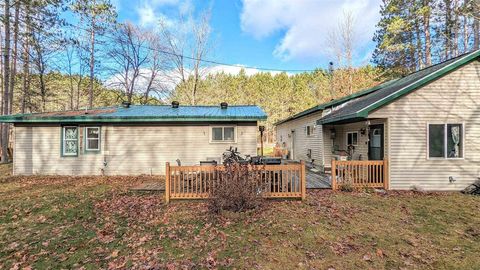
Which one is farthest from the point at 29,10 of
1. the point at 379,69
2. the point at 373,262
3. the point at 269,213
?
the point at 379,69

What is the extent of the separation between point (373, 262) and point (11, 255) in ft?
19.3

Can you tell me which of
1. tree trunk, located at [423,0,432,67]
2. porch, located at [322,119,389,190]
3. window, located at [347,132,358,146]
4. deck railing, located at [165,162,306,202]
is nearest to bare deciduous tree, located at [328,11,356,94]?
tree trunk, located at [423,0,432,67]

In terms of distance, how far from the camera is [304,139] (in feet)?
55.1

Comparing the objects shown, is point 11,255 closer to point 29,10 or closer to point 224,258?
point 224,258

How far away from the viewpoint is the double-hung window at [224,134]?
11930 mm

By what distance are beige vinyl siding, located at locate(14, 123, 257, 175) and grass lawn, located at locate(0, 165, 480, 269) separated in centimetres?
415

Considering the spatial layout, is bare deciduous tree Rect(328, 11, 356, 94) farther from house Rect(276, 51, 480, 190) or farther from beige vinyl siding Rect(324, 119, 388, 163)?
house Rect(276, 51, 480, 190)

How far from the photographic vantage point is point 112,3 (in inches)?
810

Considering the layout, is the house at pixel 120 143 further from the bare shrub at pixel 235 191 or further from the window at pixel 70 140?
the bare shrub at pixel 235 191

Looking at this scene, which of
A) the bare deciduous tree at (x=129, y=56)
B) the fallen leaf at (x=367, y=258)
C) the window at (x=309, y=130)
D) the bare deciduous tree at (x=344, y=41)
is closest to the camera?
the fallen leaf at (x=367, y=258)

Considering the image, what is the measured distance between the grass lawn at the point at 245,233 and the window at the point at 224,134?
15.5 feet

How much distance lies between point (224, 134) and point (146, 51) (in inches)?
741

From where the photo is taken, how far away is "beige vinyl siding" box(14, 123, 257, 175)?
39.3ft

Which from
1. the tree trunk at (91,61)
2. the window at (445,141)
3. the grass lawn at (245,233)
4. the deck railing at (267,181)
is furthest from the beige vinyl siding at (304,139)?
the tree trunk at (91,61)
